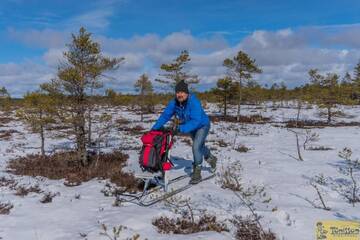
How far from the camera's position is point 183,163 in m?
11.2

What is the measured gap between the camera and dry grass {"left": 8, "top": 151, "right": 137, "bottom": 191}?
940 centimetres

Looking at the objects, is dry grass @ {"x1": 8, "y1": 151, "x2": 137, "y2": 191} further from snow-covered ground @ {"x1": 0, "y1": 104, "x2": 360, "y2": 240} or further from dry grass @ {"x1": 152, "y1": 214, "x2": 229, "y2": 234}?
dry grass @ {"x1": 152, "y1": 214, "x2": 229, "y2": 234}

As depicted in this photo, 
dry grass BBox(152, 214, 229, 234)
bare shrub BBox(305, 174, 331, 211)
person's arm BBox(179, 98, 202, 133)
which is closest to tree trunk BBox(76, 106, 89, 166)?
person's arm BBox(179, 98, 202, 133)

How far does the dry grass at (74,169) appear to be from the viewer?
9398mm

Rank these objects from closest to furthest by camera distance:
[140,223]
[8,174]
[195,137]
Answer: [140,223] < [195,137] < [8,174]

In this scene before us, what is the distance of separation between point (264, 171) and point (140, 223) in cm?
474

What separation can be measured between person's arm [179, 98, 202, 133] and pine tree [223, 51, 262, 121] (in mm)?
33936

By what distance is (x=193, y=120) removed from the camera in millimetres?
7973

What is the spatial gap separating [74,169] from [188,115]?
474 cm

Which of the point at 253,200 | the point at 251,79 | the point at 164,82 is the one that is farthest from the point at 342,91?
the point at 253,200

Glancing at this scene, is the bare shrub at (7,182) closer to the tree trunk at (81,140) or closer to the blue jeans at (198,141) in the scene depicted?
the tree trunk at (81,140)

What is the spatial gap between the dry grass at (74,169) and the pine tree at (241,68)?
30319 mm

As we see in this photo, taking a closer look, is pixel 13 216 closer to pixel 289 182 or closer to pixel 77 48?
pixel 289 182

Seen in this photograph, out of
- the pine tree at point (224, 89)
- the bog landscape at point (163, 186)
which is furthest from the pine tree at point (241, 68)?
the bog landscape at point (163, 186)
